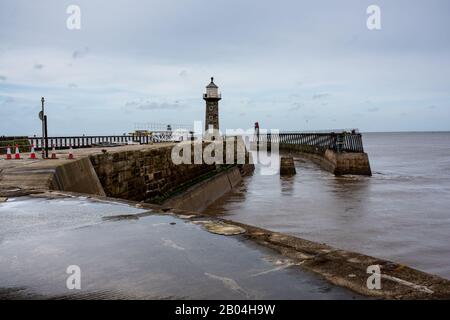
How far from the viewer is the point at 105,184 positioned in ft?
37.7

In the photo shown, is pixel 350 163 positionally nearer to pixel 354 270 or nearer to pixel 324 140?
pixel 324 140

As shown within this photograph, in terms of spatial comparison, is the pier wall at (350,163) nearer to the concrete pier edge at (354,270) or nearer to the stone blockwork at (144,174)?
the stone blockwork at (144,174)

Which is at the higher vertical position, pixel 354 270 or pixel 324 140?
pixel 324 140

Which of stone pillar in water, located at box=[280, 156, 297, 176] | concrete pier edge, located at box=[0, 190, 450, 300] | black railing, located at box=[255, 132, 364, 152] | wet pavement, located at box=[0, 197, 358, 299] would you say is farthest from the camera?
black railing, located at box=[255, 132, 364, 152]

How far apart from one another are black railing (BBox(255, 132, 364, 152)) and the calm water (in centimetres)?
443

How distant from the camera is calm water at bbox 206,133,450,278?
34.0ft

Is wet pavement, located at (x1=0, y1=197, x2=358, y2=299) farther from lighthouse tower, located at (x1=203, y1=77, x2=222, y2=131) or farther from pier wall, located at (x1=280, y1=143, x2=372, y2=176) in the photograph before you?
lighthouse tower, located at (x1=203, y1=77, x2=222, y2=131)

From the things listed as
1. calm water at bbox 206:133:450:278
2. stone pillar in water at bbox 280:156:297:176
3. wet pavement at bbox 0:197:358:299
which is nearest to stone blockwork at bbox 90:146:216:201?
calm water at bbox 206:133:450:278

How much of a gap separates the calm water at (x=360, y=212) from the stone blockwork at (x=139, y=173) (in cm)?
228

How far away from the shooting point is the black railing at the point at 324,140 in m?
30.7

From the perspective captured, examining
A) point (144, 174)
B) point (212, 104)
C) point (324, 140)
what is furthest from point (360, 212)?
point (212, 104)

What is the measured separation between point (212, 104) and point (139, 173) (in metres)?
28.8

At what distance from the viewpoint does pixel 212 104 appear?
42.0 m
